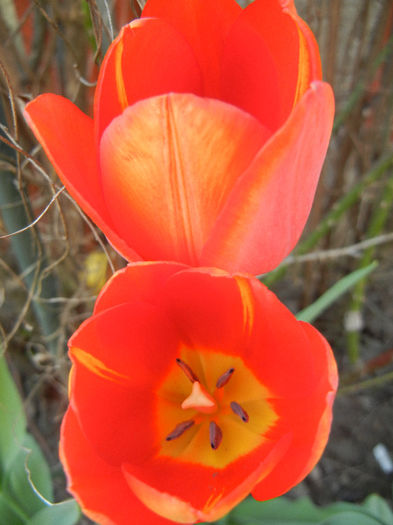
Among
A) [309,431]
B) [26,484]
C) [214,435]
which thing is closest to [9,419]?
[26,484]

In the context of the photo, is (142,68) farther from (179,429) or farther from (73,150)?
(179,429)

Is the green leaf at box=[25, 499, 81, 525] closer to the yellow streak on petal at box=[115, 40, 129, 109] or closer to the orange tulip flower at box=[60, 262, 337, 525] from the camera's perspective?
the orange tulip flower at box=[60, 262, 337, 525]

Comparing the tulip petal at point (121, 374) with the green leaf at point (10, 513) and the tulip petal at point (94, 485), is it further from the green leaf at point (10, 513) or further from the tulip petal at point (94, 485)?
the green leaf at point (10, 513)

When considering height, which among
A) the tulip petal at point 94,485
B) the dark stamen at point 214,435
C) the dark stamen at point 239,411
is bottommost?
the dark stamen at point 214,435

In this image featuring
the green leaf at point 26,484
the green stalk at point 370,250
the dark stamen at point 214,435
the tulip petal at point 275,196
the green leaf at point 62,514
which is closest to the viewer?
the tulip petal at point 275,196

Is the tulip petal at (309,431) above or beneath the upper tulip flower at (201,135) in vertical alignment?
beneath

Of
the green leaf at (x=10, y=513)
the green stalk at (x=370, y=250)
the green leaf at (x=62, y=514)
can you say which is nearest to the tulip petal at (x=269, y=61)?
the green leaf at (x=62, y=514)

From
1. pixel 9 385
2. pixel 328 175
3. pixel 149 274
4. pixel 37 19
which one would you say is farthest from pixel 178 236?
pixel 328 175

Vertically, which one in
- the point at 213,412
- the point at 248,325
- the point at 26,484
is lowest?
the point at 26,484
